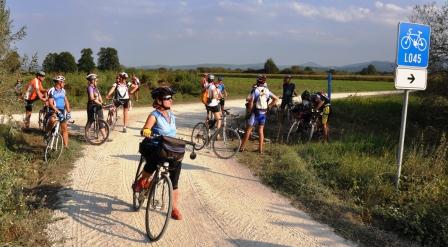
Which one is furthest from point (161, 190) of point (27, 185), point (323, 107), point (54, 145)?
point (323, 107)

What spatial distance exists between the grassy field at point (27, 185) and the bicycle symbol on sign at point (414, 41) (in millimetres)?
6563

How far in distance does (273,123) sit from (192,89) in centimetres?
1680

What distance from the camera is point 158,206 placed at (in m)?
5.77

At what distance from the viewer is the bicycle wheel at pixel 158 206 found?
18.4ft

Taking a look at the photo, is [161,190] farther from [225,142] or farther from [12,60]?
[12,60]

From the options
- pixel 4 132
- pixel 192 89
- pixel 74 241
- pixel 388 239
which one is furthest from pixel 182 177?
pixel 192 89

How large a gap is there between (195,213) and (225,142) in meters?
4.21

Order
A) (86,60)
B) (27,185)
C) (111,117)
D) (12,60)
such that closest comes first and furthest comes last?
1. (27,185)
2. (12,60)
3. (111,117)
4. (86,60)

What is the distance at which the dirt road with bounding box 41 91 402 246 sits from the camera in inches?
228

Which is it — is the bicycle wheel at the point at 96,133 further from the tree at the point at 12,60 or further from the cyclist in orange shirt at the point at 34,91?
the tree at the point at 12,60

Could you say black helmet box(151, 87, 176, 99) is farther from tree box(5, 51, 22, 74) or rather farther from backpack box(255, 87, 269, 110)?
tree box(5, 51, 22, 74)

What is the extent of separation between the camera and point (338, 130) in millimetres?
16375

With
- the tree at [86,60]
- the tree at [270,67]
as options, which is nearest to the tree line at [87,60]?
the tree at [86,60]

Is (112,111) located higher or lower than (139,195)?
higher
